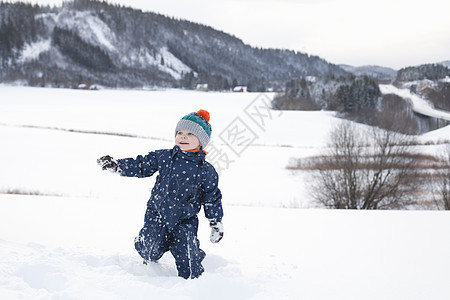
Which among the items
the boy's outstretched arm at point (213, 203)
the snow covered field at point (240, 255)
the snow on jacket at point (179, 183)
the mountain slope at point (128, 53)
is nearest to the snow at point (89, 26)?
the mountain slope at point (128, 53)

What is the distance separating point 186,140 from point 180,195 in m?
0.43

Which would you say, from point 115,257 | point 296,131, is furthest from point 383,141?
point 296,131

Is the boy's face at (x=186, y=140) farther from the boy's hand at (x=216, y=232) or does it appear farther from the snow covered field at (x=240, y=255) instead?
the snow covered field at (x=240, y=255)

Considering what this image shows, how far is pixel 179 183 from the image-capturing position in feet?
8.88

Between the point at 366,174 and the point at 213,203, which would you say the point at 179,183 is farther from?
the point at 366,174

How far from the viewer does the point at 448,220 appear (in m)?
4.83

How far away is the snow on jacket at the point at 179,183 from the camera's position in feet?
8.91

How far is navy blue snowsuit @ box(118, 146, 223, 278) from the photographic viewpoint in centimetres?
271

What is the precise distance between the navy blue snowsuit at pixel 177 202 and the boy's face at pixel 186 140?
6cm

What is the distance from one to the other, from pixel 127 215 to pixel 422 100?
83.9 m

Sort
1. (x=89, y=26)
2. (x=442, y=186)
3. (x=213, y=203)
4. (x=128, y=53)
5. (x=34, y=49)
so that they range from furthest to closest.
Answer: (x=89, y=26), (x=128, y=53), (x=34, y=49), (x=442, y=186), (x=213, y=203)

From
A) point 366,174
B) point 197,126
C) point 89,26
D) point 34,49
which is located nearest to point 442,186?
point 366,174

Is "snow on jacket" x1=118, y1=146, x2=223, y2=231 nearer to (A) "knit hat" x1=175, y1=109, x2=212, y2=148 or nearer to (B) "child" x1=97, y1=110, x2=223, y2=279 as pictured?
(B) "child" x1=97, y1=110, x2=223, y2=279

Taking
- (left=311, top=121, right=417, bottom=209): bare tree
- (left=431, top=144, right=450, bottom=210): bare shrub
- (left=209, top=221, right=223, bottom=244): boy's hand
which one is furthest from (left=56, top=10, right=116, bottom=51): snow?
(left=209, top=221, right=223, bottom=244): boy's hand
